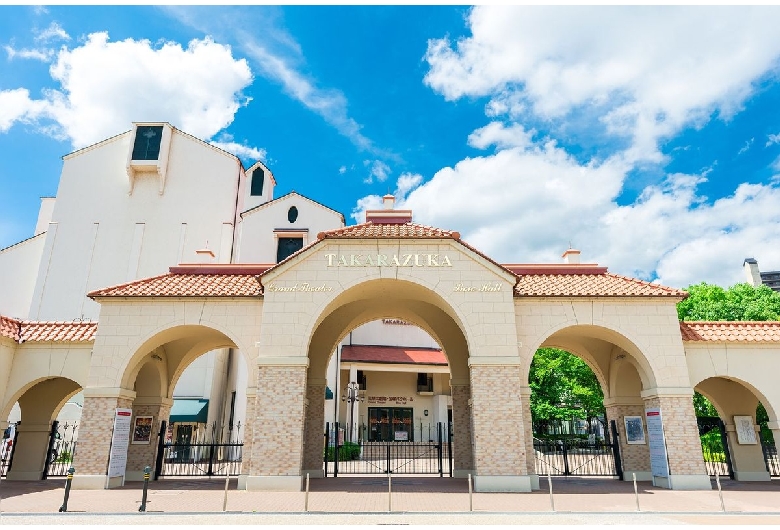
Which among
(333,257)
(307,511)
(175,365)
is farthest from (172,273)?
(307,511)

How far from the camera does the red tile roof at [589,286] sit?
55.4 feet

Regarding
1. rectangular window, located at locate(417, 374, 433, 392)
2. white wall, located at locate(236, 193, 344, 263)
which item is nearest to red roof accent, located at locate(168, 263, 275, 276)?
white wall, located at locate(236, 193, 344, 263)

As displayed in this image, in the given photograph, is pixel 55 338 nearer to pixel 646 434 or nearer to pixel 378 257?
pixel 378 257

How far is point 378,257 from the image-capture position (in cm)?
1688

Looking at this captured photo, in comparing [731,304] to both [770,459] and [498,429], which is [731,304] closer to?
[770,459]

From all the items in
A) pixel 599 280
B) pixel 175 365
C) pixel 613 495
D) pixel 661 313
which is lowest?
pixel 613 495

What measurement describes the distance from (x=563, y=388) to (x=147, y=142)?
1274 inches

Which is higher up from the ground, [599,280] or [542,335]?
[599,280]

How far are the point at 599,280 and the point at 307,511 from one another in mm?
12402

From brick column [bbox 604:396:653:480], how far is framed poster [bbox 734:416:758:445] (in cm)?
362

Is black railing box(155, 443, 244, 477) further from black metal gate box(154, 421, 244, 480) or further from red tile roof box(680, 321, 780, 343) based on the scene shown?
red tile roof box(680, 321, 780, 343)

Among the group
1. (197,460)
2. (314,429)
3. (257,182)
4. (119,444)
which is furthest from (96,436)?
(257,182)

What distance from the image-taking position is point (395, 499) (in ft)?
44.7

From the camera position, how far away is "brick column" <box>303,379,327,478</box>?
19.4 metres
